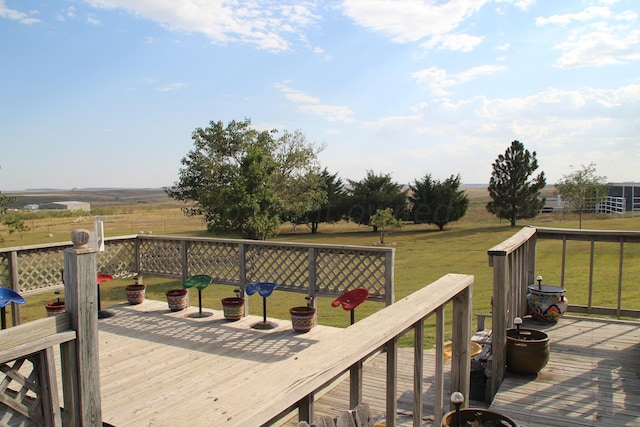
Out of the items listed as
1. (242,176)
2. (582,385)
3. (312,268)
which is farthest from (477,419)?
(242,176)

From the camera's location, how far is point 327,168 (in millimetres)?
28156

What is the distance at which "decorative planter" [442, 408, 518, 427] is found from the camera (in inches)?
71.4

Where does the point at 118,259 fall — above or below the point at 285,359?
below

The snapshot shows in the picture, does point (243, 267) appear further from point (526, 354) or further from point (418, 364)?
point (418, 364)

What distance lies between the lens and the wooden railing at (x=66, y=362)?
1806 millimetres

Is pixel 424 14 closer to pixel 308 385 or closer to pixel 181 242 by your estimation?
pixel 181 242

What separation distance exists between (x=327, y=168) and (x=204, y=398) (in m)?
25.0

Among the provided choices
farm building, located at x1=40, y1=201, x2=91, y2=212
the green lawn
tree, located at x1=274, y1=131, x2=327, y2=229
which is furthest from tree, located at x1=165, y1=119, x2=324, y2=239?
farm building, located at x1=40, y1=201, x2=91, y2=212

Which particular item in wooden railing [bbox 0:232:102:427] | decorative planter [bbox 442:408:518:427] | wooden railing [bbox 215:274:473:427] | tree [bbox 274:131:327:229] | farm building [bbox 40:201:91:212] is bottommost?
farm building [bbox 40:201:91:212]

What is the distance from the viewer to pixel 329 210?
2739 centimetres

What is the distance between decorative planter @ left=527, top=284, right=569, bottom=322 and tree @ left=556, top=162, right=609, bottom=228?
72.5 ft

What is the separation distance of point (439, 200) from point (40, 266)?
22585mm

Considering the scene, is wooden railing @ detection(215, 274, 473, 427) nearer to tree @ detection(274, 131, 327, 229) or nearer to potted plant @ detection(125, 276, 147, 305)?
potted plant @ detection(125, 276, 147, 305)

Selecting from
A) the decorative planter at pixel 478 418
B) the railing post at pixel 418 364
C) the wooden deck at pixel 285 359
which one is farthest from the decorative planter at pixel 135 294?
the railing post at pixel 418 364
